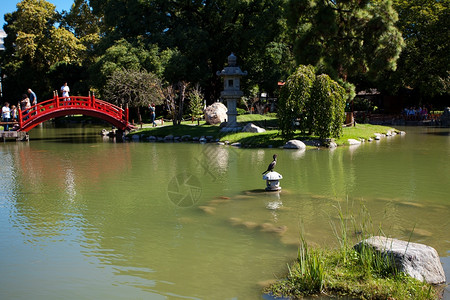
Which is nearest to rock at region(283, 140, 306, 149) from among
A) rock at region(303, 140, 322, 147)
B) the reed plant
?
rock at region(303, 140, 322, 147)

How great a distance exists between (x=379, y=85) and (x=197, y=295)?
35658mm

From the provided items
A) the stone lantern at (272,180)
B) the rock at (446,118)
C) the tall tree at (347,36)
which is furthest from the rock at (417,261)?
Result: the rock at (446,118)

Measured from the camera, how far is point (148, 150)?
66.1ft

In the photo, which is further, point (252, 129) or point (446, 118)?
point (446, 118)

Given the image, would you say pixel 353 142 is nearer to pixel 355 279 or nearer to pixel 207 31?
pixel 355 279

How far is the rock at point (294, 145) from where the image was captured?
19.4m

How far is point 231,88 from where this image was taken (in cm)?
2338

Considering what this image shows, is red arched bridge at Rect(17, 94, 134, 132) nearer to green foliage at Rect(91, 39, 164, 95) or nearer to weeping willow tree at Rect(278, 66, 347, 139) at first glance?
green foliage at Rect(91, 39, 164, 95)

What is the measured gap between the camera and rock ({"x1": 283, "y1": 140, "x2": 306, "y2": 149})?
63.6ft

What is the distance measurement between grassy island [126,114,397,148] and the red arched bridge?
1550mm

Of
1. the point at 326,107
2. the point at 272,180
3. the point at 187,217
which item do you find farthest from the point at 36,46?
the point at 187,217

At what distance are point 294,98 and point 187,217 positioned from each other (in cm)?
1274

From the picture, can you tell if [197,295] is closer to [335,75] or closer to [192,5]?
[335,75]

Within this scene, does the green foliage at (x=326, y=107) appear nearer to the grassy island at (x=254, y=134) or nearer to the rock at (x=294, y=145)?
the grassy island at (x=254, y=134)
